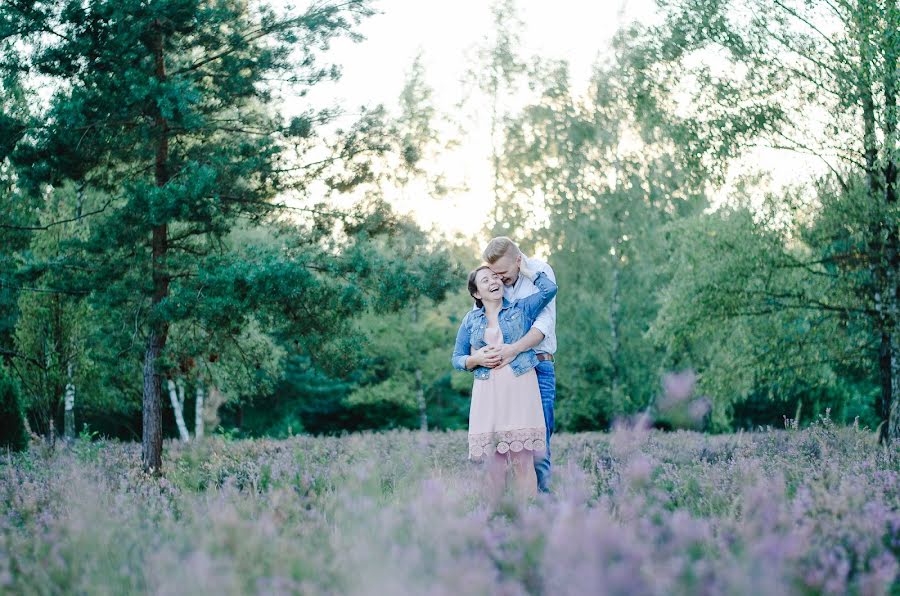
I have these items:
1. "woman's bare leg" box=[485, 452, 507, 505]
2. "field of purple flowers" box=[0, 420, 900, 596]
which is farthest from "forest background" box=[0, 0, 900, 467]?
"field of purple flowers" box=[0, 420, 900, 596]

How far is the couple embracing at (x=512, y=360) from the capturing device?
5586 mm

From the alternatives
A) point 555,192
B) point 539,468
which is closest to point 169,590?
point 539,468

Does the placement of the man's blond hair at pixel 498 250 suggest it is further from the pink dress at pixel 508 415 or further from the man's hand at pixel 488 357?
the pink dress at pixel 508 415

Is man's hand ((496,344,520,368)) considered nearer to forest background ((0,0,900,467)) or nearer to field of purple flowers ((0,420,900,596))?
field of purple flowers ((0,420,900,596))

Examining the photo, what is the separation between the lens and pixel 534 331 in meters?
5.67

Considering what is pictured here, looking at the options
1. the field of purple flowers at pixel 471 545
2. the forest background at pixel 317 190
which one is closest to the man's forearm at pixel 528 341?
the field of purple flowers at pixel 471 545

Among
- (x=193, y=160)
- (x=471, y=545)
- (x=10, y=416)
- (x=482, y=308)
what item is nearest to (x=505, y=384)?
(x=482, y=308)

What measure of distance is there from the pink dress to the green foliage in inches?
438

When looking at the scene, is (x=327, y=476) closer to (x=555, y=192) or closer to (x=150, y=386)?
(x=150, y=386)

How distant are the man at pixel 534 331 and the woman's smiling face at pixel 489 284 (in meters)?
0.06

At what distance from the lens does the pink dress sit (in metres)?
5.56

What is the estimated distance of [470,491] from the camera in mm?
4496

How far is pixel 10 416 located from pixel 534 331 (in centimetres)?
1178

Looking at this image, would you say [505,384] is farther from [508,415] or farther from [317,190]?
[317,190]
